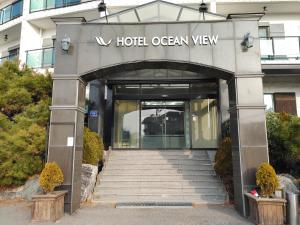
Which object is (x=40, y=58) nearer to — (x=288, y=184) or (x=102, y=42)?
(x=102, y=42)

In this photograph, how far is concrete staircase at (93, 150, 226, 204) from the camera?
877 cm

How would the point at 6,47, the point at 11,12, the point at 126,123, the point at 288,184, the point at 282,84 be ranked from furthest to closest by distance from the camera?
the point at 6,47
the point at 11,12
the point at 126,123
the point at 282,84
the point at 288,184

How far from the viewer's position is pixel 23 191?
889 centimetres

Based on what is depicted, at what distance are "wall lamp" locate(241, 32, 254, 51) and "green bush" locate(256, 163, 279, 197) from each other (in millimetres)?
3411

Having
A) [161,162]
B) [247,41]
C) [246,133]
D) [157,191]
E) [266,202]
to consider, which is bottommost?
[157,191]

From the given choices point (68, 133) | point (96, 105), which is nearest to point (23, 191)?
point (68, 133)

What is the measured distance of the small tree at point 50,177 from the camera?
6512 millimetres

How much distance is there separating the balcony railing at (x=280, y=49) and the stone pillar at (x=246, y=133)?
570cm

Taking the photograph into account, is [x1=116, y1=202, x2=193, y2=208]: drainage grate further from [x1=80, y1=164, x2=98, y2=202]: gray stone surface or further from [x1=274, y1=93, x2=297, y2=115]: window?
[x1=274, y1=93, x2=297, y2=115]: window

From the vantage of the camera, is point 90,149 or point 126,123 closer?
point 90,149

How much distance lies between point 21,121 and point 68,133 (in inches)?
113

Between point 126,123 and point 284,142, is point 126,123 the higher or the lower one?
the higher one

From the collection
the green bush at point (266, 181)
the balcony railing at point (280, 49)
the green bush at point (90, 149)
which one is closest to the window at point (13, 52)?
the green bush at point (90, 149)

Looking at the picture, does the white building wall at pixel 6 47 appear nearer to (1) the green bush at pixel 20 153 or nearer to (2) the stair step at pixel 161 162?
(1) the green bush at pixel 20 153
